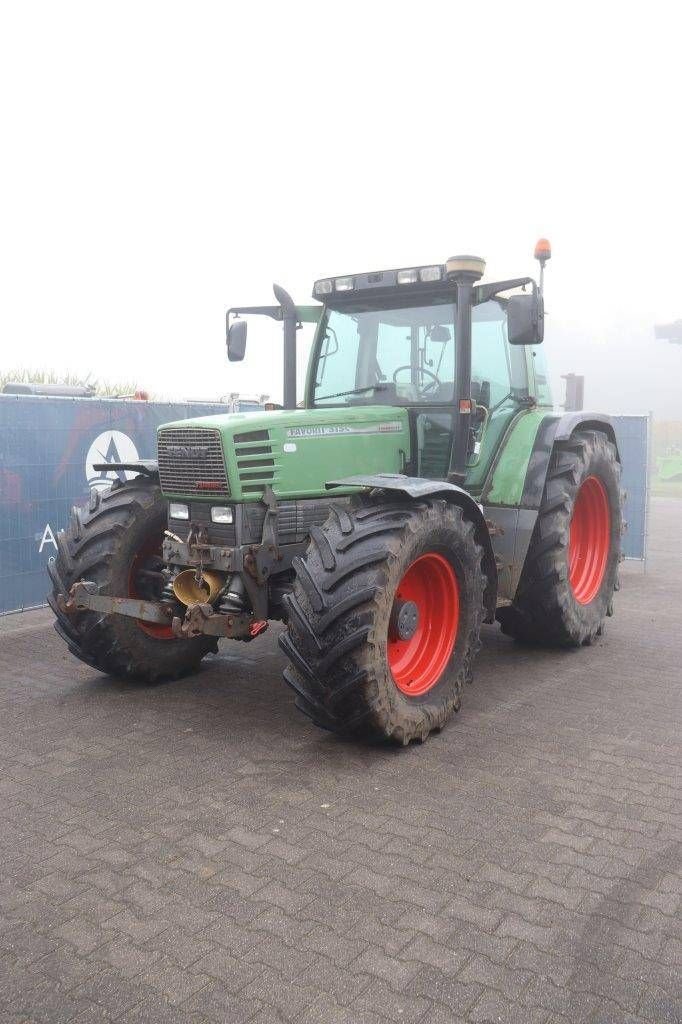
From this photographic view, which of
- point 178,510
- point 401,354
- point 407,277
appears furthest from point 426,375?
point 178,510

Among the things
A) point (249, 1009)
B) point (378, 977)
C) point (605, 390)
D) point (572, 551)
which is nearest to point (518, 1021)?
point (378, 977)

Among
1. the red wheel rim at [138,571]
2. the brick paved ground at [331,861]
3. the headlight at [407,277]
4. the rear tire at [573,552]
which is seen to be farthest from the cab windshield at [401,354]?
the brick paved ground at [331,861]

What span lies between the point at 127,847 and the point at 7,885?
452 millimetres

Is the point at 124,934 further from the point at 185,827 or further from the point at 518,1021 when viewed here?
the point at 518,1021

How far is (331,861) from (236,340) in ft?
12.0

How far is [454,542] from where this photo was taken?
4.53 meters

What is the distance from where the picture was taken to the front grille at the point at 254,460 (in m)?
4.54

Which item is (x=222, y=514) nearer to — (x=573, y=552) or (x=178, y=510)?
(x=178, y=510)

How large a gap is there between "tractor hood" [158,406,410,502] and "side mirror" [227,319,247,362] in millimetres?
1065

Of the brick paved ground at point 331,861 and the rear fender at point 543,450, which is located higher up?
the rear fender at point 543,450

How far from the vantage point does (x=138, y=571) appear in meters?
5.32

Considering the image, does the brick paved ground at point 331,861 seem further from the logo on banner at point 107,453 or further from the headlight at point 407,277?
the logo on banner at point 107,453

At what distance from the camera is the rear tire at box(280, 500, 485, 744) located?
393 cm

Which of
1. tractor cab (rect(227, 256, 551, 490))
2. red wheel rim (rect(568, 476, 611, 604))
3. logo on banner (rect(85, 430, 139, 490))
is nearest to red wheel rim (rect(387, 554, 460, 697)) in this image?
tractor cab (rect(227, 256, 551, 490))
